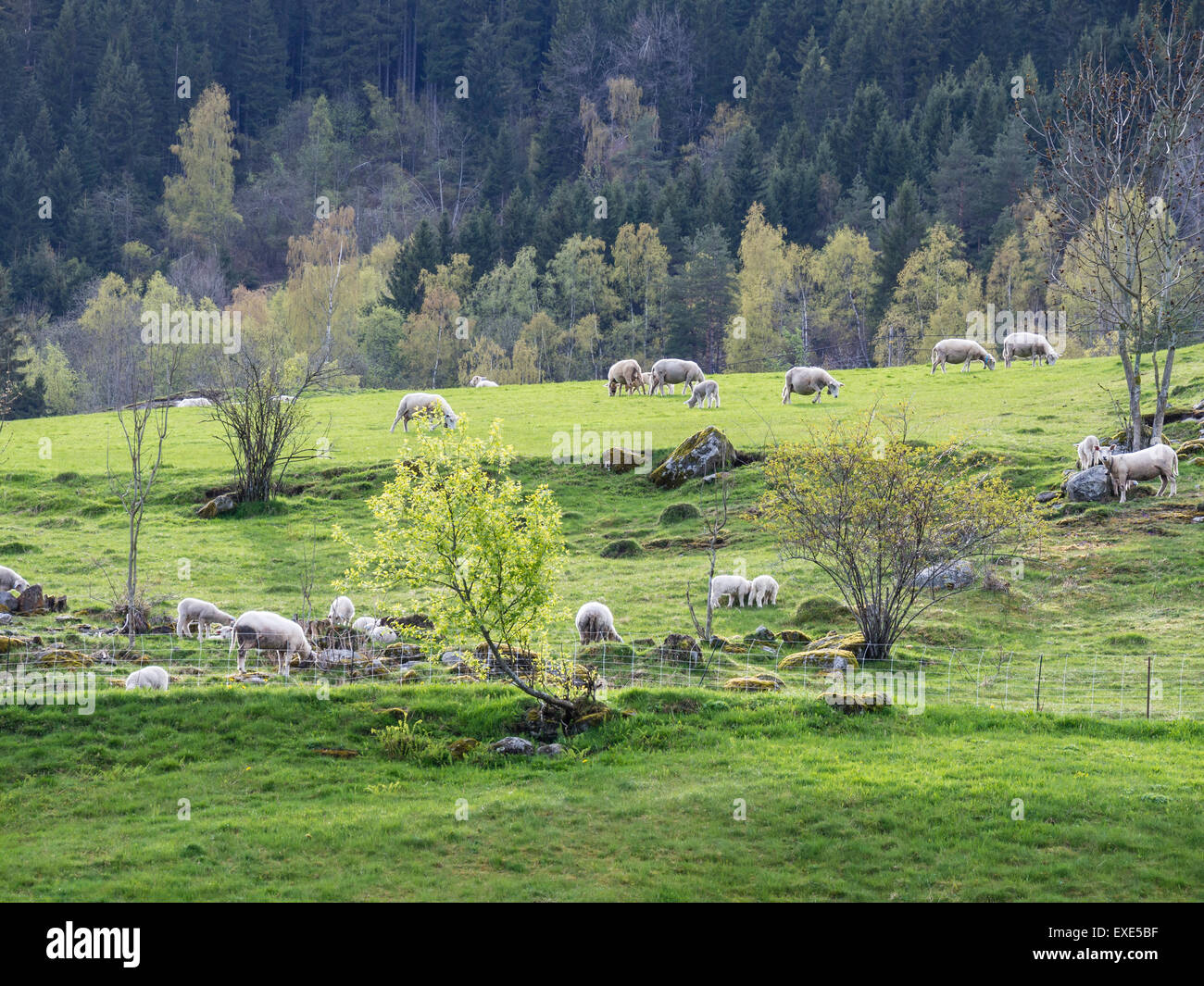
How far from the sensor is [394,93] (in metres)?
162

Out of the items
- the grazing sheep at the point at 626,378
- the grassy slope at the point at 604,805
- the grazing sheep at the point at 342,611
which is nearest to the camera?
the grassy slope at the point at 604,805

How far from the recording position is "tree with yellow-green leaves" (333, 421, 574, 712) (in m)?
18.1

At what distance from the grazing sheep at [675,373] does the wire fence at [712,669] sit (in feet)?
92.4

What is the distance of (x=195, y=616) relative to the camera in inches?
983

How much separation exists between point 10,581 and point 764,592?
58.4 ft

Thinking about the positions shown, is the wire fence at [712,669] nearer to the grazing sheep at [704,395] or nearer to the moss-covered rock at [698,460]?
the moss-covered rock at [698,460]

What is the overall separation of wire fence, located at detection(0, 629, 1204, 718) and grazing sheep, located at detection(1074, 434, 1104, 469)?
38.9 ft

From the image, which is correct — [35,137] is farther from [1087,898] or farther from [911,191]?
[1087,898]

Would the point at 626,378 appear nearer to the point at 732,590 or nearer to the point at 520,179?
the point at 732,590

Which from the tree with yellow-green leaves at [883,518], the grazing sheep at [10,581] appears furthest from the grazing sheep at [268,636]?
the tree with yellow-green leaves at [883,518]

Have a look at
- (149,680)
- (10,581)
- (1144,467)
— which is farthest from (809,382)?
(149,680)

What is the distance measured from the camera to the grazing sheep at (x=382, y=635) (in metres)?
24.5

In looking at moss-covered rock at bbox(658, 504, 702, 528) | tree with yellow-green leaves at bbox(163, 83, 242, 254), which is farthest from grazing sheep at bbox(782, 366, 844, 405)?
tree with yellow-green leaves at bbox(163, 83, 242, 254)

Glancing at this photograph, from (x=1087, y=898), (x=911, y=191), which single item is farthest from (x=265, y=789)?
(x=911, y=191)
